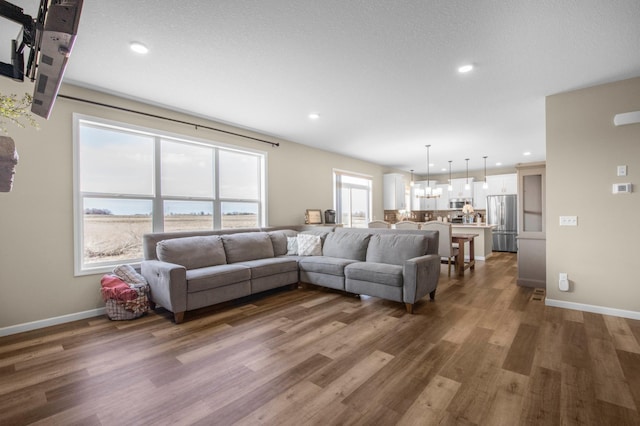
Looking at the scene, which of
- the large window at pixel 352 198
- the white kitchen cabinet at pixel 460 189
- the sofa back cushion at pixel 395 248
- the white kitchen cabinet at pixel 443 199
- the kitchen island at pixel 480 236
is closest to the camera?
the sofa back cushion at pixel 395 248

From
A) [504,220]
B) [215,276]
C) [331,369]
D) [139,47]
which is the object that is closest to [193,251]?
[215,276]

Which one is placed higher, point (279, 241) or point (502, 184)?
point (502, 184)

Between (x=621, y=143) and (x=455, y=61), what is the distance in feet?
7.43

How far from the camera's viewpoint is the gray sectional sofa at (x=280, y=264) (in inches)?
130

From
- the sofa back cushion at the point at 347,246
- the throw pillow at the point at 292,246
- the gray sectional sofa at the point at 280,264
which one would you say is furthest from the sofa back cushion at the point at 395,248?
the throw pillow at the point at 292,246

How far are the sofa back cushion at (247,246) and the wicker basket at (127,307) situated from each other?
45.4 inches

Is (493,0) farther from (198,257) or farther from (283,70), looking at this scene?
(198,257)

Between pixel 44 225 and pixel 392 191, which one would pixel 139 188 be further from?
pixel 392 191

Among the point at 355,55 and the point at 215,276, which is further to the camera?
the point at 215,276

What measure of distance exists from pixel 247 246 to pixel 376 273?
6.57ft

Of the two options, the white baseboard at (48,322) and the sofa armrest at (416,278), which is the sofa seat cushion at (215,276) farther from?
the sofa armrest at (416,278)

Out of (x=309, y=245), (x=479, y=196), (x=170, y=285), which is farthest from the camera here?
(x=479, y=196)

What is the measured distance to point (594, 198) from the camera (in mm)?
3398

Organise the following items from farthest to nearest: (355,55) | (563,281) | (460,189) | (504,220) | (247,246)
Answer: (460,189) < (504,220) < (247,246) < (563,281) < (355,55)
